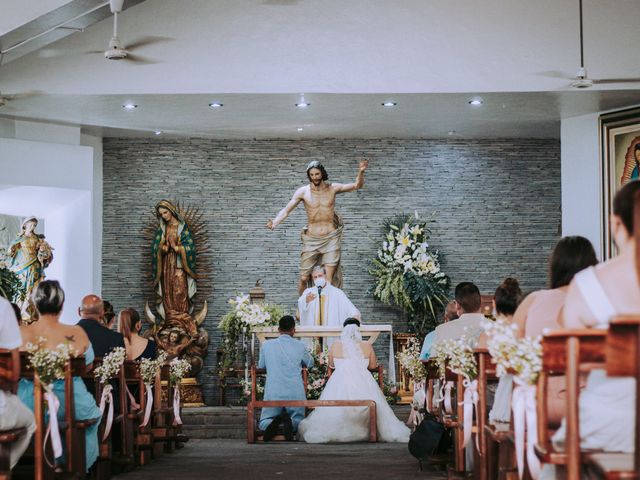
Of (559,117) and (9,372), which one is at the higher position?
(559,117)

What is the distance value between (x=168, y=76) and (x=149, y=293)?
170 inches

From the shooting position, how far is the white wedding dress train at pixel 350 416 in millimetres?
10945

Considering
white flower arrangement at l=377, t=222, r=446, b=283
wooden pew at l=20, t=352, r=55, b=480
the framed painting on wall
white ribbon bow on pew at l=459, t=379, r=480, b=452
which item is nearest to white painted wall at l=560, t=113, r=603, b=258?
the framed painting on wall

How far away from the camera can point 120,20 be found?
38.9 feet

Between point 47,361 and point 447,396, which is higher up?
point 47,361

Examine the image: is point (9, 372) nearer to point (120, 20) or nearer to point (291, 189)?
point (120, 20)

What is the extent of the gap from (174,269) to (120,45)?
4329 millimetres

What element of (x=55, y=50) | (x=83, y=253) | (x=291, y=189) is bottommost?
(x=83, y=253)

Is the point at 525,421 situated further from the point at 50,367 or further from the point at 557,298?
the point at 50,367

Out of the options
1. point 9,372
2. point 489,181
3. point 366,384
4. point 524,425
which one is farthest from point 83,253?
point 524,425

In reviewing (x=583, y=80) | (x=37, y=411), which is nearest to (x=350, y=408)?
(x=583, y=80)

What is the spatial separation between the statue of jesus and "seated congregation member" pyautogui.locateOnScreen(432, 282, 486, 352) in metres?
6.11

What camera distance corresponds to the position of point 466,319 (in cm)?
775

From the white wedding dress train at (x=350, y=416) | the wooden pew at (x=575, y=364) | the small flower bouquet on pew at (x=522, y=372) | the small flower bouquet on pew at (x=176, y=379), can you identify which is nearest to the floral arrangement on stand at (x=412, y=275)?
the white wedding dress train at (x=350, y=416)
